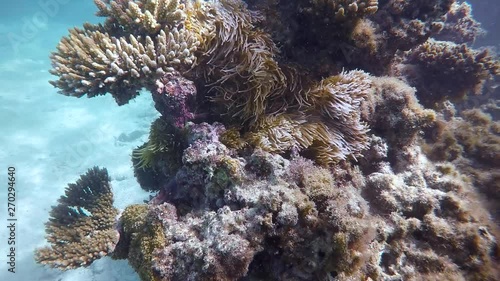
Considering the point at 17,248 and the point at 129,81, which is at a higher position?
the point at 129,81

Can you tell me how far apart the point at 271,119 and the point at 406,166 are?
2042mm

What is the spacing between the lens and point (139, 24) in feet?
13.7

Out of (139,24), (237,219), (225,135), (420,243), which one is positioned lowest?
(237,219)

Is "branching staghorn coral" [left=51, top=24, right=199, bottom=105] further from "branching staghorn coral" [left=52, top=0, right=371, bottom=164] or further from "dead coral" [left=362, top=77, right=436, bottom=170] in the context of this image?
"dead coral" [left=362, top=77, right=436, bottom=170]

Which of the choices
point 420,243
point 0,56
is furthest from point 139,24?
point 0,56

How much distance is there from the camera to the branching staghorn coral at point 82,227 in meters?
3.98

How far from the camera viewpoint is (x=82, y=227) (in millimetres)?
4410

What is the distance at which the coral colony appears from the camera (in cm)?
293

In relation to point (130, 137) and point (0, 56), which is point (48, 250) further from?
point (0, 56)

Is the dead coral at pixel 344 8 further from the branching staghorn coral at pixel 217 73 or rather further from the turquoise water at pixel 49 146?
the turquoise water at pixel 49 146

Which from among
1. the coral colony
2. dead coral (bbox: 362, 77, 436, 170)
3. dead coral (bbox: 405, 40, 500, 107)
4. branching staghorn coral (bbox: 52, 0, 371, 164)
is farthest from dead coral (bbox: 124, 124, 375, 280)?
dead coral (bbox: 405, 40, 500, 107)

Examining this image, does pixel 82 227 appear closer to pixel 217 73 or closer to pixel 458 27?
pixel 217 73

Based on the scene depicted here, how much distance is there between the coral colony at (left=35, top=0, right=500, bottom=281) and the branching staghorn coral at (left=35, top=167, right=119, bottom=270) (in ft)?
0.07

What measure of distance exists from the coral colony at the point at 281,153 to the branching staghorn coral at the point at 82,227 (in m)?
0.02
